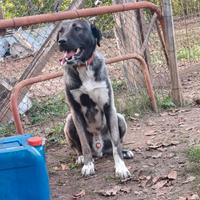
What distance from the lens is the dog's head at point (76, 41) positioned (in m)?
4.37

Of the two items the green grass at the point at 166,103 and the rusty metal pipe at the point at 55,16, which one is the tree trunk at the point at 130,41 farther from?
the rusty metal pipe at the point at 55,16

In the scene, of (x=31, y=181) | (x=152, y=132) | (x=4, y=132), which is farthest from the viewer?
(x=4, y=132)

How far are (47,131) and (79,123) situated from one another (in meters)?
1.55

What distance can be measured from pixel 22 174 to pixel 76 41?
1.94 meters

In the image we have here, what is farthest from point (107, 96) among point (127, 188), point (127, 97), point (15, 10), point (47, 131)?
point (15, 10)

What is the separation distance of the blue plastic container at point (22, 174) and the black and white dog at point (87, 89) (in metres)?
1.66

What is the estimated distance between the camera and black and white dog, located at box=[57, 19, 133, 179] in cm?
443

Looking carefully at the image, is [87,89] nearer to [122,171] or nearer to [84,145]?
[84,145]

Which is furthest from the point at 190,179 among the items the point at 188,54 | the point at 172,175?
the point at 188,54

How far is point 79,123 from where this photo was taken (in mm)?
4680

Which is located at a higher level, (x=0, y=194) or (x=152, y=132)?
(x=0, y=194)

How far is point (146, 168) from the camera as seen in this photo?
14.6 feet

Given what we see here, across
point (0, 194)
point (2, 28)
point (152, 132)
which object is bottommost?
point (152, 132)

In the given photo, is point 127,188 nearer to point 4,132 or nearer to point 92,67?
point 92,67
